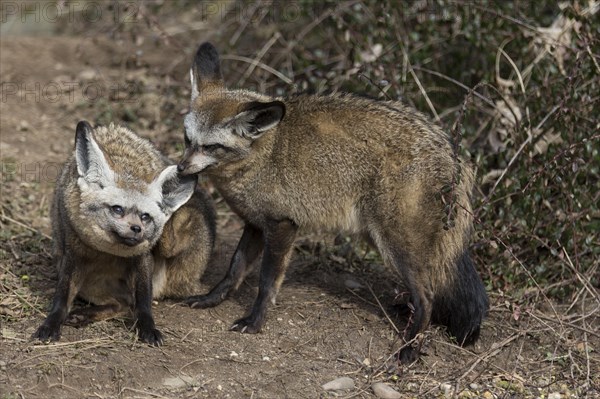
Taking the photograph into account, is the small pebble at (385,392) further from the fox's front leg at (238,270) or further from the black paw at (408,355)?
the fox's front leg at (238,270)

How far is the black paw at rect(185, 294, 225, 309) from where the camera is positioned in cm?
697

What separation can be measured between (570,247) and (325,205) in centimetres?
243

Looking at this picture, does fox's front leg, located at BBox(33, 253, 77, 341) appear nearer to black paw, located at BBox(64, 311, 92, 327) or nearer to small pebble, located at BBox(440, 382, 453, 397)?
black paw, located at BBox(64, 311, 92, 327)

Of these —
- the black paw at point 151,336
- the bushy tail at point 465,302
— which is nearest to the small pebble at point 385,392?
the bushy tail at point 465,302

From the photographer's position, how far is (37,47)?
38.9ft

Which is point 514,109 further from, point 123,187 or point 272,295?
point 123,187

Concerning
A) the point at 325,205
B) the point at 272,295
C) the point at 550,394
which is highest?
the point at 325,205

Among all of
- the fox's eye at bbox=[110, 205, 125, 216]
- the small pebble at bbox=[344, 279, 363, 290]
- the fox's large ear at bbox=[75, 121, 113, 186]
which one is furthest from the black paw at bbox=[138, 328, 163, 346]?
the small pebble at bbox=[344, 279, 363, 290]

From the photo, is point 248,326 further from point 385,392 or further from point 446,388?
point 446,388

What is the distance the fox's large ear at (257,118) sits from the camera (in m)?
6.47

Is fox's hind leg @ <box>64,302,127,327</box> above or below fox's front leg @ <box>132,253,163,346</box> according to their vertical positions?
below

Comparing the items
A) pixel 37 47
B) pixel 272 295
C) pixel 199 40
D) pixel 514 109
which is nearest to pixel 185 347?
pixel 272 295

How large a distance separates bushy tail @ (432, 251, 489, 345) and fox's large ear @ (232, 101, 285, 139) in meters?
1.80

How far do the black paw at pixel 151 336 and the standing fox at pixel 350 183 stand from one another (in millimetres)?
677
